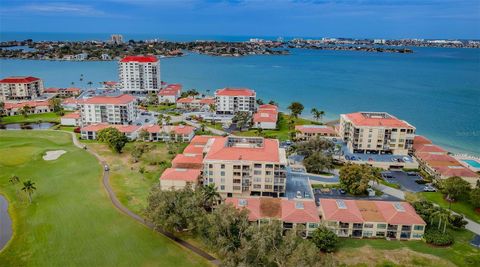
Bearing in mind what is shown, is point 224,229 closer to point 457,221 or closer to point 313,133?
point 457,221

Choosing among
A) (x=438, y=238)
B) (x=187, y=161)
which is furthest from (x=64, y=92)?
(x=438, y=238)

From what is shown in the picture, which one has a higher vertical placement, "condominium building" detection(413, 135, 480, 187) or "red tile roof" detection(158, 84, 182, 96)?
"red tile roof" detection(158, 84, 182, 96)

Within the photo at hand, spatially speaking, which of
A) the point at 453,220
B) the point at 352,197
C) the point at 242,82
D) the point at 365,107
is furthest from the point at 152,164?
the point at 242,82

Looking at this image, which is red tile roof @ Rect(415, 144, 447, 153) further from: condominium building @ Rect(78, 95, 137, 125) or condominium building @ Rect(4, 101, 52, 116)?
condominium building @ Rect(4, 101, 52, 116)

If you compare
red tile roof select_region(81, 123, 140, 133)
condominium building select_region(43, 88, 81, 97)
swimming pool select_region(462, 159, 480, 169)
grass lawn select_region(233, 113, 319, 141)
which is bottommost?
swimming pool select_region(462, 159, 480, 169)

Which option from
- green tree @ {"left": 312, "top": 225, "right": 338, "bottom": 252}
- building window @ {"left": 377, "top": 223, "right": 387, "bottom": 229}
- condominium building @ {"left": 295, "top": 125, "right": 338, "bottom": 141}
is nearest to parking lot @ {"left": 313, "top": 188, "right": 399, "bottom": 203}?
building window @ {"left": 377, "top": 223, "right": 387, "bottom": 229}

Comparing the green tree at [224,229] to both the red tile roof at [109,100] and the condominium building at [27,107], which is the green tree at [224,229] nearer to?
the red tile roof at [109,100]
